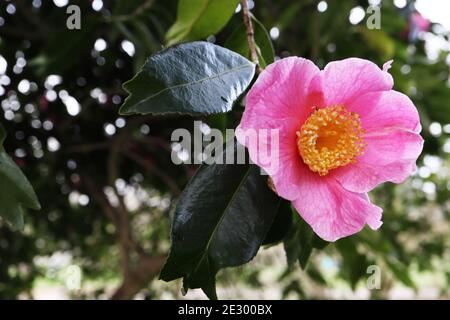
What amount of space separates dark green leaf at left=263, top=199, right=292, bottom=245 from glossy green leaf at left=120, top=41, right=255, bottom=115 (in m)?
0.16

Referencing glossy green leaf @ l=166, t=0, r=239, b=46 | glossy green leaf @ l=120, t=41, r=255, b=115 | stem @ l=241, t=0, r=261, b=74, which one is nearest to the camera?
glossy green leaf @ l=120, t=41, r=255, b=115

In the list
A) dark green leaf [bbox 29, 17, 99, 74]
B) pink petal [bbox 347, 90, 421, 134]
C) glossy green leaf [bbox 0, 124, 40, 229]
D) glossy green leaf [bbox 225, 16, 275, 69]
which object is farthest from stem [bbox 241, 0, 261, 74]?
dark green leaf [bbox 29, 17, 99, 74]

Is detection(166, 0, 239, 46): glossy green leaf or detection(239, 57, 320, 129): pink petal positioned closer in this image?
detection(239, 57, 320, 129): pink petal

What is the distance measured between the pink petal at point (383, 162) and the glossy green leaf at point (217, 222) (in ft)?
0.30

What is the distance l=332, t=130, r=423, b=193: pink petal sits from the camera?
603 millimetres

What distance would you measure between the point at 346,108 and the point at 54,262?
1996mm

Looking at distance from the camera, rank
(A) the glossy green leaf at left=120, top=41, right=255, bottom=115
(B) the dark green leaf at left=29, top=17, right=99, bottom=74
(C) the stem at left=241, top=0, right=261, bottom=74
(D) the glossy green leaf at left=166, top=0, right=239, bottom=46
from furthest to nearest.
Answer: (B) the dark green leaf at left=29, top=17, right=99, bottom=74
(D) the glossy green leaf at left=166, top=0, right=239, bottom=46
(C) the stem at left=241, top=0, right=261, bottom=74
(A) the glossy green leaf at left=120, top=41, right=255, bottom=115

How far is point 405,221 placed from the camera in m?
2.23

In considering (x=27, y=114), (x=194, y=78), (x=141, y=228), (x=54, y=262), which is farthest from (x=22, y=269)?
(x=194, y=78)

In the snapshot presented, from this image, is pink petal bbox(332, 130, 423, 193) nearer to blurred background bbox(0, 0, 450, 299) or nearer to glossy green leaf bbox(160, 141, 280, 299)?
glossy green leaf bbox(160, 141, 280, 299)

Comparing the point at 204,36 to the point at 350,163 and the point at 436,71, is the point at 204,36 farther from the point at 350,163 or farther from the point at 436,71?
the point at 436,71
